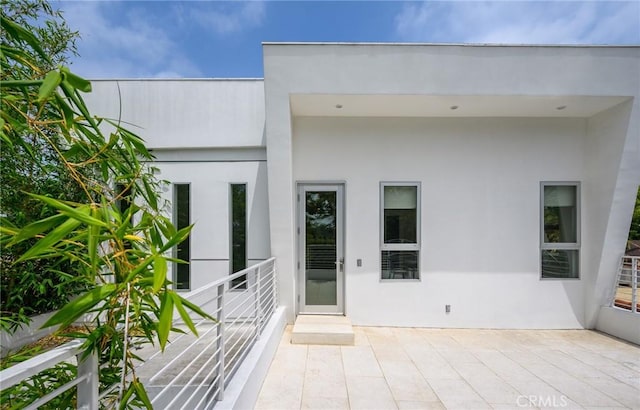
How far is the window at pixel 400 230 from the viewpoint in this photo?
467 centimetres

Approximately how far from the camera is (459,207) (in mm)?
4676

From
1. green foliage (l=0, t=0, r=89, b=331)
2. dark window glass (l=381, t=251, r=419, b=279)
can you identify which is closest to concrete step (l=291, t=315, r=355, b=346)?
dark window glass (l=381, t=251, r=419, b=279)

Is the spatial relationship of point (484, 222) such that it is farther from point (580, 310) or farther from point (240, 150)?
point (240, 150)

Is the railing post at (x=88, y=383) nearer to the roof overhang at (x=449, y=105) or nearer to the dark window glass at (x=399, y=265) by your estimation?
the roof overhang at (x=449, y=105)

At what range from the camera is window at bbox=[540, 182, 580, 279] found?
466cm

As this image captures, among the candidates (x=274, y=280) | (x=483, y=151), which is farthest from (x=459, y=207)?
(x=274, y=280)

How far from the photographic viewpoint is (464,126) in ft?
15.4

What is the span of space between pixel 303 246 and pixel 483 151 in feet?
11.0

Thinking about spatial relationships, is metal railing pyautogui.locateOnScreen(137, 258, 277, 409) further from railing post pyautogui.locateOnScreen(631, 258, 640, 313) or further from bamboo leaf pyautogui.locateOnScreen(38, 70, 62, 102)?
railing post pyautogui.locateOnScreen(631, 258, 640, 313)

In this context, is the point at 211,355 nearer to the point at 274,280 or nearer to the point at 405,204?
the point at 274,280

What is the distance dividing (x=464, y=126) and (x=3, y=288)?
6.65 m

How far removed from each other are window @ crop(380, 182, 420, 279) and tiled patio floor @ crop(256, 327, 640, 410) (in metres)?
1.00

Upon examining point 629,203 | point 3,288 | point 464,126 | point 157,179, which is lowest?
point 3,288

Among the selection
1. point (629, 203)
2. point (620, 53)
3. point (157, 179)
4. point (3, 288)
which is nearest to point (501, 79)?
point (620, 53)
